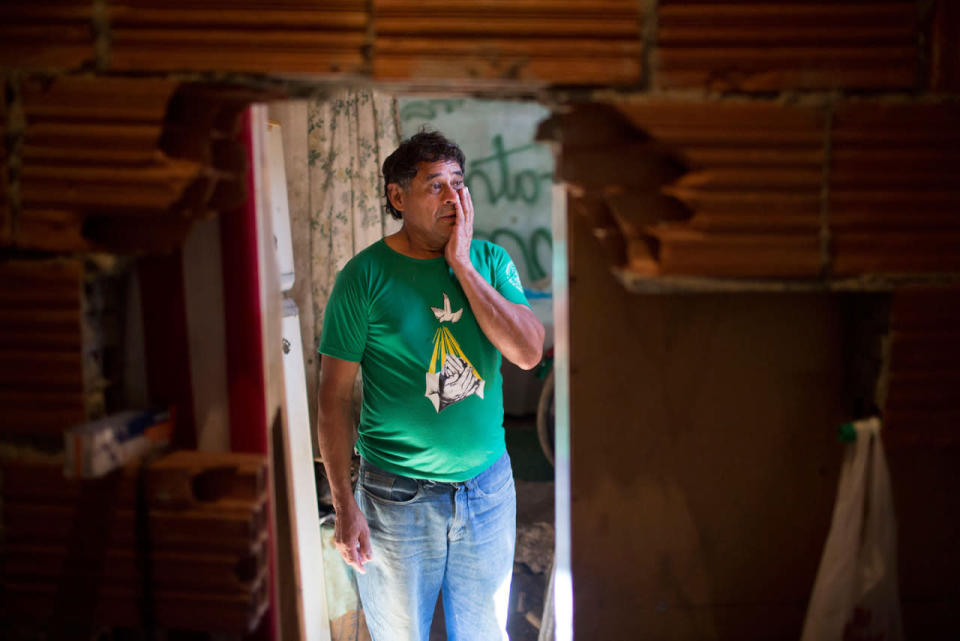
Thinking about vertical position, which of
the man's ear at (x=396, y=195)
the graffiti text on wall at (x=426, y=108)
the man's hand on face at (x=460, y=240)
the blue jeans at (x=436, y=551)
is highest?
the graffiti text on wall at (x=426, y=108)

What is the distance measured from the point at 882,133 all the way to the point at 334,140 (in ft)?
9.14

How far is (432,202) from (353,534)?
1056 mm

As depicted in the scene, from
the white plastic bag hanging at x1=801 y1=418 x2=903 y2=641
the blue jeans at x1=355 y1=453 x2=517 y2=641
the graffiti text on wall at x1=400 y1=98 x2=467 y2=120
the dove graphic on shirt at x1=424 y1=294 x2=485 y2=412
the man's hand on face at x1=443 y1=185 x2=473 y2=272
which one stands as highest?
the graffiti text on wall at x1=400 y1=98 x2=467 y2=120

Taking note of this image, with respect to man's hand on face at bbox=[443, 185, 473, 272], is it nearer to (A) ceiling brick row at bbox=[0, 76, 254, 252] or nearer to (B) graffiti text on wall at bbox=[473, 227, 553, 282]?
(A) ceiling brick row at bbox=[0, 76, 254, 252]

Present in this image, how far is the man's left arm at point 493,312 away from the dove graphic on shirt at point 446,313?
5 cm

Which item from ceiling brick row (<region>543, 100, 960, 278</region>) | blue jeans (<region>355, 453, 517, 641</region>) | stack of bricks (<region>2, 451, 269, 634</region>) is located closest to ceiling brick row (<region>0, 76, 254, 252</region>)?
stack of bricks (<region>2, 451, 269, 634</region>)

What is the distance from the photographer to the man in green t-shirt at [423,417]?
6.19 ft

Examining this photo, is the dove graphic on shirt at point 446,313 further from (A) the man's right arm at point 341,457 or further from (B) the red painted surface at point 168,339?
(B) the red painted surface at point 168,339

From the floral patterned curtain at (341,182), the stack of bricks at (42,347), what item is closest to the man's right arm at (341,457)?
the stack of bricks at (42,347)

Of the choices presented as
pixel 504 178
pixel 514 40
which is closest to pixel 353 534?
pixel 514 40

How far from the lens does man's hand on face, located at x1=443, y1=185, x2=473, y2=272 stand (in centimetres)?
191

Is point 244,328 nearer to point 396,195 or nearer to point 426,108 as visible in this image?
point 396,195

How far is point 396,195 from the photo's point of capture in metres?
2.15

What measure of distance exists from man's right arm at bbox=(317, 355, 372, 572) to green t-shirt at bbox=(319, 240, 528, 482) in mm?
62
